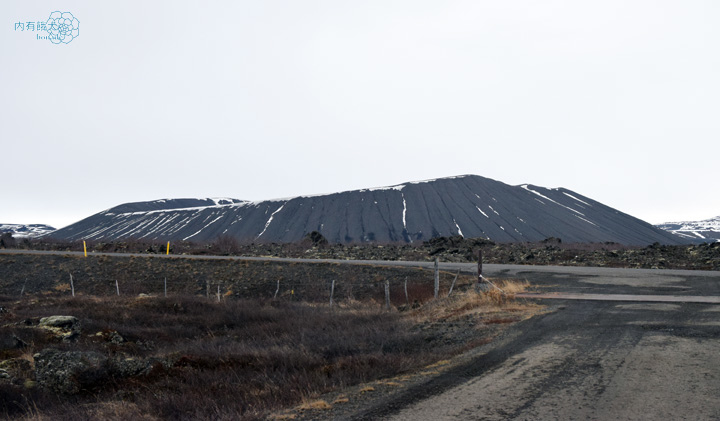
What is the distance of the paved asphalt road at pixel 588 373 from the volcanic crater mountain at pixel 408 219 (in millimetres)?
119725

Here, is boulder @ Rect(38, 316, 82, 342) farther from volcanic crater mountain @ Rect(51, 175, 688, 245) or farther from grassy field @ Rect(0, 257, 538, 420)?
volcanic crater mountain @ Rect(51, 175, 688, 245)

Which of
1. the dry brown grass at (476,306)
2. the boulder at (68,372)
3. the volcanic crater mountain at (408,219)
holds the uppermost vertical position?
the volcanic crater mountain at (408,219)

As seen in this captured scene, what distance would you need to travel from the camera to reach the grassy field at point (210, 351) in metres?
8.60

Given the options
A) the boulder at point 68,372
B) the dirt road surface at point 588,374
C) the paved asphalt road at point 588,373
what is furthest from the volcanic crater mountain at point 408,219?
the boulder at point 68,372

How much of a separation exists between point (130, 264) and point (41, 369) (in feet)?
104

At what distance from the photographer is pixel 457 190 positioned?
174m

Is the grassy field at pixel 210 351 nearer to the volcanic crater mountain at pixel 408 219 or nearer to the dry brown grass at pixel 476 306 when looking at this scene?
the dry brown grass at pixel 476 306

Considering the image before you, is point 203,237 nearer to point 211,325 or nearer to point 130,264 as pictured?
point 130,264

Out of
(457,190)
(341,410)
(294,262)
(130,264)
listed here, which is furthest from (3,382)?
(457,190)

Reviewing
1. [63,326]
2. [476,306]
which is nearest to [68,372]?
[63,326]

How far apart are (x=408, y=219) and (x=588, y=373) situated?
147880 millimetres

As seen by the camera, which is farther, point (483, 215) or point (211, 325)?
point (483, 215)

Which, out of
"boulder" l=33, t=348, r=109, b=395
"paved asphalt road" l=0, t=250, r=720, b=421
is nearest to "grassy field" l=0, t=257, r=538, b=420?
"boulder" l=33, t=348, r=109, b=395

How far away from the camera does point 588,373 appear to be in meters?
7.59
